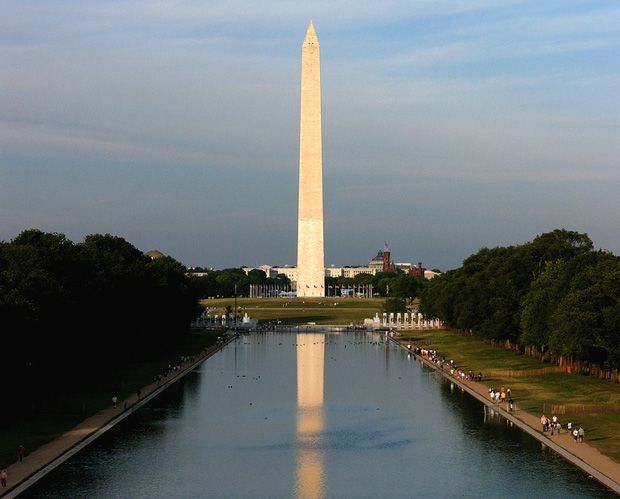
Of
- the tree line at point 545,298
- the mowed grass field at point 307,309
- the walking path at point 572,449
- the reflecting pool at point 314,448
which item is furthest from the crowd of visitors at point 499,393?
the mowed grass field at point 307,309

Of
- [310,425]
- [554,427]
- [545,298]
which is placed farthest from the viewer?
[545,298]

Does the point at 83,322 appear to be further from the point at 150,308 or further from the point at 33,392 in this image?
the point at 150,308

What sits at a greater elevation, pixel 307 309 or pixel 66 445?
pixel 307 309

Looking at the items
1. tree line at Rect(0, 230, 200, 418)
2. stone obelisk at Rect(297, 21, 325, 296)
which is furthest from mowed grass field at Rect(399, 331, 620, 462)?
→ stone obelisk at Rect(297, 21, 325, 296)

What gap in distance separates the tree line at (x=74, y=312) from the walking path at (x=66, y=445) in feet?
14.1

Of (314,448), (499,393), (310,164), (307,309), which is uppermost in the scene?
(310,164)

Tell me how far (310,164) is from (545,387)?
100397 mm

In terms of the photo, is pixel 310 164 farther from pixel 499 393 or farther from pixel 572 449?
pixel 572 449

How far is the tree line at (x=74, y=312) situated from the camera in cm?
6009

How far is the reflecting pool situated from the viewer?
37.8 meters

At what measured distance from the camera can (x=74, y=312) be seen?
72.7 metres

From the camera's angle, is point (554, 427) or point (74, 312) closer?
point (554, 427)

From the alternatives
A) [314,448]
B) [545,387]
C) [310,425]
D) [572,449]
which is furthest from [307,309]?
[572,449]

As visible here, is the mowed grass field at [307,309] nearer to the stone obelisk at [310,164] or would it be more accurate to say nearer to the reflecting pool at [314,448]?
the stone obelisk at [310,164]
